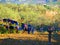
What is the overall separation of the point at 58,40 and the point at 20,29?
2202mm

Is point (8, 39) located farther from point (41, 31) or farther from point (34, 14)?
point (34, 14)

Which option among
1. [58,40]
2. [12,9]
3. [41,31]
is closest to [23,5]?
[12,9]

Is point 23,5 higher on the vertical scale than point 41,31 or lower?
higher

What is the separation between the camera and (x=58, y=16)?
39.9ft

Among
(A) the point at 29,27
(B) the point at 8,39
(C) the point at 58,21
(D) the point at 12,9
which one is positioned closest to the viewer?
(B) the point at 8,39

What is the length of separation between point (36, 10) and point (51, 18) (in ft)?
4.56

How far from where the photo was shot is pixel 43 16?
1176 cm

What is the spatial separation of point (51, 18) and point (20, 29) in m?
2.50

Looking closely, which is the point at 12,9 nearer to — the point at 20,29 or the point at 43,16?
the point at 43,16

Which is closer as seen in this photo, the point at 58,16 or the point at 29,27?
the point at 29,27

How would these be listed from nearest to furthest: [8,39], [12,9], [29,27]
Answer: [8,39], [29,27], [12,9]

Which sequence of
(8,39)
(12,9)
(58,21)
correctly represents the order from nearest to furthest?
(8,39)
(58,21)
(12,9)

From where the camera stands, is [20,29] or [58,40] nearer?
[58,40]

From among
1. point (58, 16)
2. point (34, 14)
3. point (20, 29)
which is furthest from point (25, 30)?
point (58, 16)
